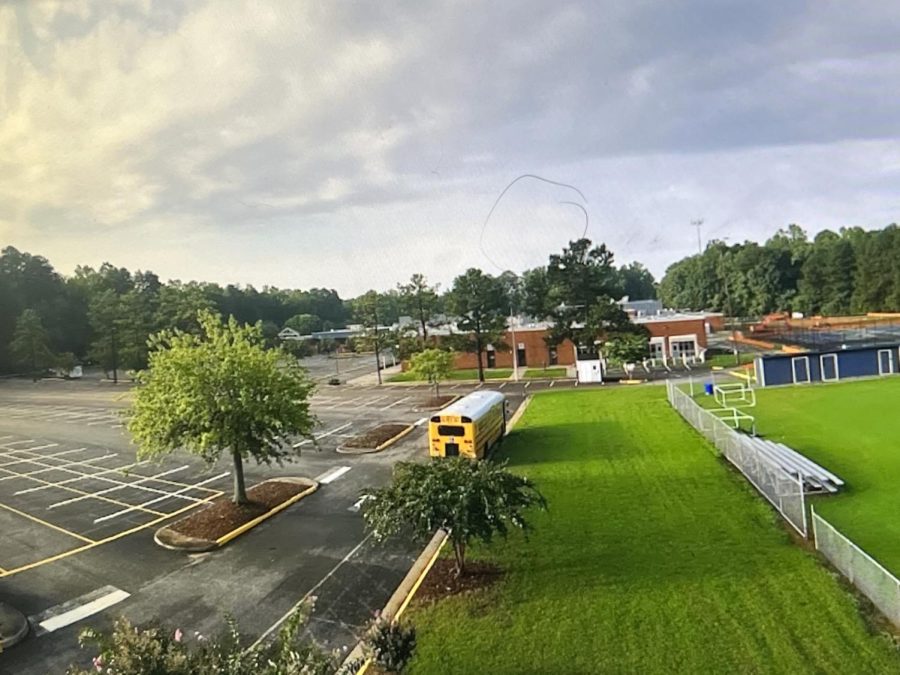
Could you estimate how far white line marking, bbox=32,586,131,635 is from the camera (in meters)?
11.2

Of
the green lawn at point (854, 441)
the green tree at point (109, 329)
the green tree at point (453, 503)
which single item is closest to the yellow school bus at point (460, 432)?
the green tree at point (453, 503)

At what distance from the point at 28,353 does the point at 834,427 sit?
79.0 metres

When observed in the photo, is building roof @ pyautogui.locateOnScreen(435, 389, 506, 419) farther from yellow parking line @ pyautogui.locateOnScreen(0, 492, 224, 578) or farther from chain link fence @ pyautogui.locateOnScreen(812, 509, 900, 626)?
chain link fence @ pyautogui.locateOnScreen(812, 509, 900, 626)

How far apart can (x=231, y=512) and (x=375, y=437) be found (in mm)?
10352

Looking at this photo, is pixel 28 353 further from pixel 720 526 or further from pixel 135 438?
pixel 720 526

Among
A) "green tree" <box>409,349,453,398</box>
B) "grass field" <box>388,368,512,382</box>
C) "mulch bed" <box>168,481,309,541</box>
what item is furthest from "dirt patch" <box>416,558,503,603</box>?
"grass field" <box>388,368,512,382</box>

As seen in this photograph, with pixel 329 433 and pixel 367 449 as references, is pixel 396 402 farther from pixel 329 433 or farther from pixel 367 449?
pixel 367 449

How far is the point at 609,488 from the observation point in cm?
1673

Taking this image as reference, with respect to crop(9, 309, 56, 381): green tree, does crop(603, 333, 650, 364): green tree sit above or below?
below

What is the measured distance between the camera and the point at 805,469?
16062 millimetres

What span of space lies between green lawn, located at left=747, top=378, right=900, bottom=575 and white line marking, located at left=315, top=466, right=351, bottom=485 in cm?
1405

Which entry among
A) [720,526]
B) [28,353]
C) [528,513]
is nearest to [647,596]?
[720,526]

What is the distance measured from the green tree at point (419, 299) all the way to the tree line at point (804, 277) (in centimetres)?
5367

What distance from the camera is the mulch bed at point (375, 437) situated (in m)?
25.3
